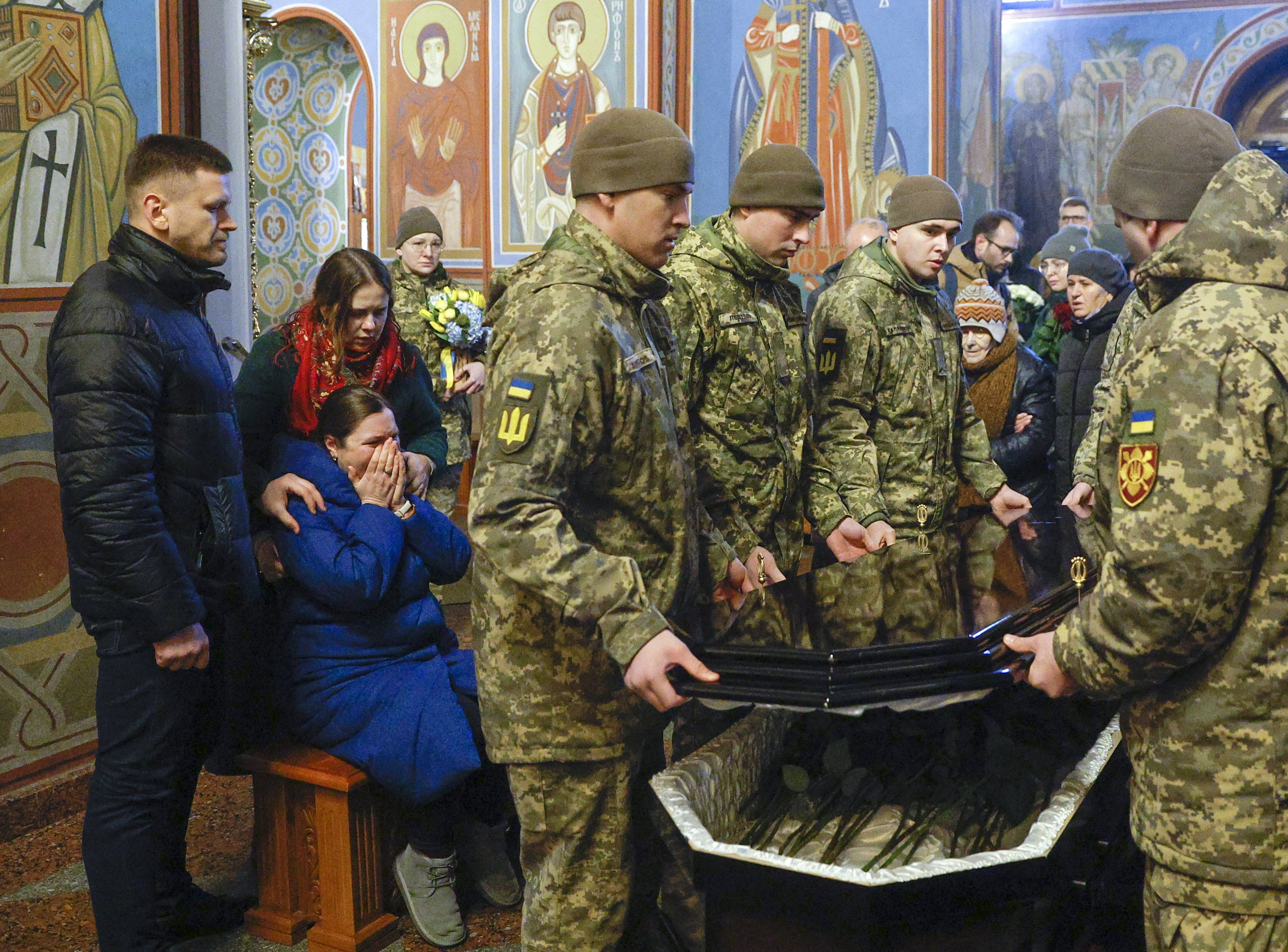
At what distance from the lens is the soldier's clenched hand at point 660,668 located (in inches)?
78.2

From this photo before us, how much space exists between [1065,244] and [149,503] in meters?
5.97

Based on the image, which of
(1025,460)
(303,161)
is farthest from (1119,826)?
(303,161)

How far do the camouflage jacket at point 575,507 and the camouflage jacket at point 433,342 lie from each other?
12.0 feet

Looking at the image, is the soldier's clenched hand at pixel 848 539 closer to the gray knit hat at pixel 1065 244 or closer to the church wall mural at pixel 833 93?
the gray knit hat at pixel 1065 244

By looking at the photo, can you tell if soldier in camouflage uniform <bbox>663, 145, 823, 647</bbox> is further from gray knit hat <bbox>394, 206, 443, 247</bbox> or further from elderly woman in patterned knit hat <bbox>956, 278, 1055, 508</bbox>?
gray knit hat <bbox>394, 206, 443, 247</bbox>

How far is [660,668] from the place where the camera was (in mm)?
1983

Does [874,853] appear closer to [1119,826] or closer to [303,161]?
[1119,826]

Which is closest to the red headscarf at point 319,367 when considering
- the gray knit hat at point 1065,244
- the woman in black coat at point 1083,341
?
the woman in black coat at point 1083,341

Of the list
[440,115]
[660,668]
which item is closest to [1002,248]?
[440,115]

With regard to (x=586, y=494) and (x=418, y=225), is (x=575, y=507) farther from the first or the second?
(x=418, y=225)

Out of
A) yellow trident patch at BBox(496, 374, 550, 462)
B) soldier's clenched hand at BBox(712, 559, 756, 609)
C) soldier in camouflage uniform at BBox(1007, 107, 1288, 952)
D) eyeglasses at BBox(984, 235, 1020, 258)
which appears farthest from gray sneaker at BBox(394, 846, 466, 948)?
eyeglasses at BBox(984, 235, 1020, 258)

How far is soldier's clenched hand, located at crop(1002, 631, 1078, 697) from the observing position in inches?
82.2

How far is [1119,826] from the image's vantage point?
9.29ft

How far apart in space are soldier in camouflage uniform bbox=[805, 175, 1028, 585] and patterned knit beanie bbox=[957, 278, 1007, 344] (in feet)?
4.35
